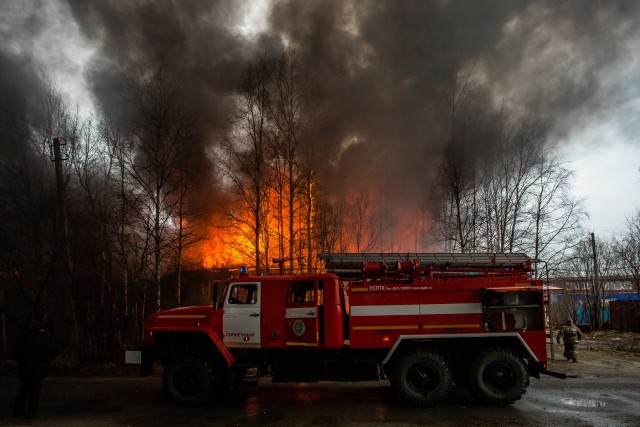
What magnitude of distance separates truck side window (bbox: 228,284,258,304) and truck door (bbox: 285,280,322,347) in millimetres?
703

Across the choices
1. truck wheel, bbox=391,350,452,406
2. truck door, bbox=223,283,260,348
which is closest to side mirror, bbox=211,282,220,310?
truck door, bbox=223,283,260,348

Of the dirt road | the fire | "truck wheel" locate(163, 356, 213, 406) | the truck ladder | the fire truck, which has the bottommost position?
the dirt road

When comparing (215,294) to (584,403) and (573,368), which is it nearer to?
(584,403)

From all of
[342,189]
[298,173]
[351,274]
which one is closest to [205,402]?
[351,274]

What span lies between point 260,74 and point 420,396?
593 inches

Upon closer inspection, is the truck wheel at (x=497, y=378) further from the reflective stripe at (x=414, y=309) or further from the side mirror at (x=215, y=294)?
the side mirror at (x=215, y=294)

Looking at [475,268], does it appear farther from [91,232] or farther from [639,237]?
[639,237]

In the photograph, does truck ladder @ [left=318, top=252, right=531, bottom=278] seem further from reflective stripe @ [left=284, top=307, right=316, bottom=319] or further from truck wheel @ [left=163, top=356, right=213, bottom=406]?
truck wheel @ [left=163, top=356, right=213, bottom=406]

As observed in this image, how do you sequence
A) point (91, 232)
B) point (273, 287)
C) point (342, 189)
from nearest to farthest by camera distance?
point (273, 287), point (91, 232), point (342, 189)

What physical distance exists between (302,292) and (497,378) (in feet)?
12.6

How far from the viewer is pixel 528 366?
28.8 ft

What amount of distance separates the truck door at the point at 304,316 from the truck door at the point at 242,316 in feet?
2.00

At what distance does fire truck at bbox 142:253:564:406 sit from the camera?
27.7 feet

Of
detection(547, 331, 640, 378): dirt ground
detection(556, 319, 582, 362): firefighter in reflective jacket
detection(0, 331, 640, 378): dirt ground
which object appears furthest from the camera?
detection(556, 319, 582, 362): firefighter in reflective jacket
